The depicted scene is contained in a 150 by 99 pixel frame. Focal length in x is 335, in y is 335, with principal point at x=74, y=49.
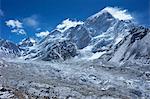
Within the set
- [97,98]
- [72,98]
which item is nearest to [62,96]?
[72,98]

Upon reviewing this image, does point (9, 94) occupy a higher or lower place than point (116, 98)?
lower

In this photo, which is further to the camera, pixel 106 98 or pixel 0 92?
pixel 106 98

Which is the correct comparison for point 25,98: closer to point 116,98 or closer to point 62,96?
point 62,96

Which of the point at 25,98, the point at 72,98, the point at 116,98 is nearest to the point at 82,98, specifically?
the point at 72,98

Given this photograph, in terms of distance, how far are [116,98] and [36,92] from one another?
47803mm

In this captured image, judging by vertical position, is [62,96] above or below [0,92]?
above

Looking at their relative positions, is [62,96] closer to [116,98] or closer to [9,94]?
[116,98]

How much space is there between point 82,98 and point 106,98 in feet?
49.3

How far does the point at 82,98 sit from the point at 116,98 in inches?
855

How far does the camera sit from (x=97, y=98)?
19675 cm

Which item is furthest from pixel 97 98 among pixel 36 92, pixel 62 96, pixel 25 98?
pixel 25 98

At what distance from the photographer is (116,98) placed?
200m

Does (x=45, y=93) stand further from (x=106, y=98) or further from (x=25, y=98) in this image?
(x=25, y=98)

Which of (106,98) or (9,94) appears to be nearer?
(9,94)
